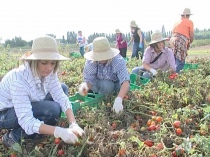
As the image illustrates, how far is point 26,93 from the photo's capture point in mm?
2660

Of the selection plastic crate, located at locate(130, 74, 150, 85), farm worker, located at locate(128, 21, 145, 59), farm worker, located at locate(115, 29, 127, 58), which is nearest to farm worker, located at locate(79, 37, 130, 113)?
plastic crate, located at locate(130, 74, 150, 85)

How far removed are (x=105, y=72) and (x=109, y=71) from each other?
5cm

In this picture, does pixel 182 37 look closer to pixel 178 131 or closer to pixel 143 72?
pixel 143 72

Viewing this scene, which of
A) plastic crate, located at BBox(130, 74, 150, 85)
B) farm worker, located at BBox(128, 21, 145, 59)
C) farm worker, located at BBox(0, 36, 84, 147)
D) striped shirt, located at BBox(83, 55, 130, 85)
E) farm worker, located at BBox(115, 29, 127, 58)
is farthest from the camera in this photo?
farm worker, located at BBox(115, 29, 127, 58)

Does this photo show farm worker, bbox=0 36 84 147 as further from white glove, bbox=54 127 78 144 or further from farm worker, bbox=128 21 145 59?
farm worker, bbox=128 21 145 59

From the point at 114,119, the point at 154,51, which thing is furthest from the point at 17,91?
the point at 154,51

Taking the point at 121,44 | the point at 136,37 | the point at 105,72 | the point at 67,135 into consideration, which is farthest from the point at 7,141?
the point at 121,44

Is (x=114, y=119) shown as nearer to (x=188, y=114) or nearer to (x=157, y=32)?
(x=188, y=114)

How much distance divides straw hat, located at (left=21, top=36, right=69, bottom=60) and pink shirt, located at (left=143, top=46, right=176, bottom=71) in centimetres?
251

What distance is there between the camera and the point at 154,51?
496 cm

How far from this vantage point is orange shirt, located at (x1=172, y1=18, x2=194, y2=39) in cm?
584

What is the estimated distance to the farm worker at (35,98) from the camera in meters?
2.52

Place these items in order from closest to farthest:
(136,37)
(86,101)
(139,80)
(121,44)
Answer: (86,101) < (139,80) < (136,37) < (121,44)

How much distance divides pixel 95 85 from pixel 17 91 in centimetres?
158
